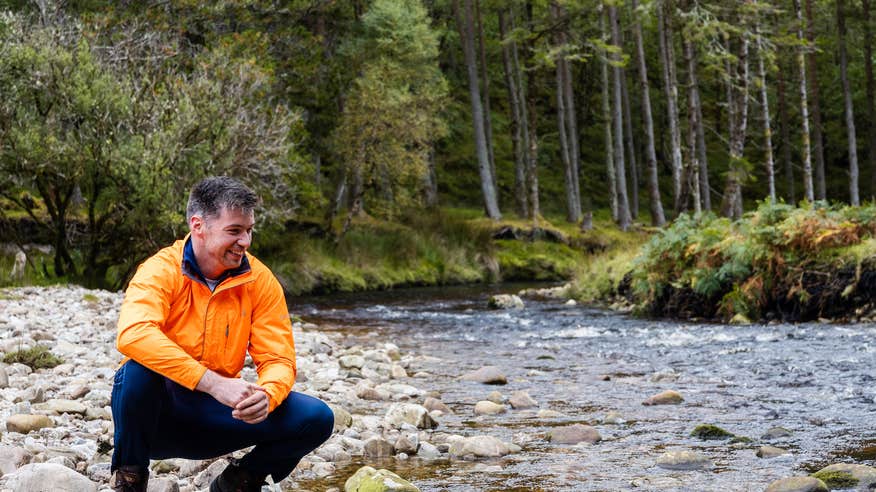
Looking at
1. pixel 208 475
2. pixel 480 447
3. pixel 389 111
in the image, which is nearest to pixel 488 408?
pixel 480 447

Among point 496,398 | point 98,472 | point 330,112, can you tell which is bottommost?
point 496,398

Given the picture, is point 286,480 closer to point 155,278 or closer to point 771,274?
point 155,278

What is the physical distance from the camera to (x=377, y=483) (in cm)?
464

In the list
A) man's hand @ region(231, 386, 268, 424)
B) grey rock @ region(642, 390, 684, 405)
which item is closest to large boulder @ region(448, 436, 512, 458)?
grey rock @ region(642, 390, 684, 405)

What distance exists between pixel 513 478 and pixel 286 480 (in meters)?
1.27

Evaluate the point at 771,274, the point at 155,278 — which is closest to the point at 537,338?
the point at 771,274

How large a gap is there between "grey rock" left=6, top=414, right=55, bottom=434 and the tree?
20.8m

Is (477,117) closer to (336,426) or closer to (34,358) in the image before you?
(34,358)

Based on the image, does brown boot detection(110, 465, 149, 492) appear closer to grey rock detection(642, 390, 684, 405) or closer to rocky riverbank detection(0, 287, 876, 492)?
rocky riverbank detection(0, 287, 876, 492)

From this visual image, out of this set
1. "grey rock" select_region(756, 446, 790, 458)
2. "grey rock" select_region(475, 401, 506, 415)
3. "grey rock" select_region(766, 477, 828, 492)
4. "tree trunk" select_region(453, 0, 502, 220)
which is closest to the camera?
"grey rock" select_region(766, 477, 828, 492)

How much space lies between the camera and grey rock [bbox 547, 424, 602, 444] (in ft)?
20.4

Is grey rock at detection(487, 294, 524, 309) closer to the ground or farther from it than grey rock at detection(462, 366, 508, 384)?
closer to the ground

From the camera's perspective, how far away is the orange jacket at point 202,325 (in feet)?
12.3

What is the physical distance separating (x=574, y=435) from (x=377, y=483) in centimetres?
205
